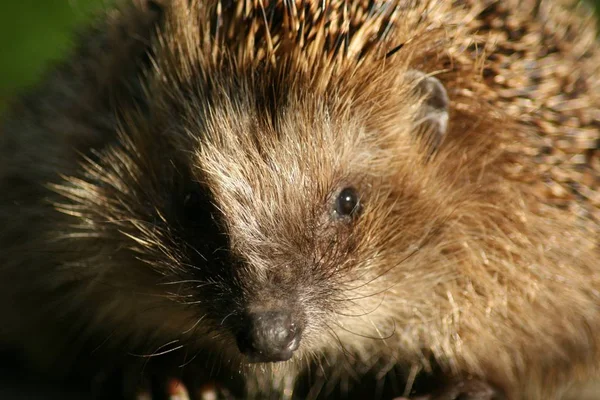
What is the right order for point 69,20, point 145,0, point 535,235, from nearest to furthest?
point 535,235, point 145,0, point 69,20

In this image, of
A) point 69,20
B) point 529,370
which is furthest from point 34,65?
point 529,370

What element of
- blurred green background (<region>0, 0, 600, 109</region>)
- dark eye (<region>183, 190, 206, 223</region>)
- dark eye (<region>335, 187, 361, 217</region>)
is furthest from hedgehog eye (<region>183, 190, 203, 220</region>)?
blurred green background (<region>0, 0, 600, 109</region>)

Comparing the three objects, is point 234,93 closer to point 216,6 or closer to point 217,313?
point 216,6

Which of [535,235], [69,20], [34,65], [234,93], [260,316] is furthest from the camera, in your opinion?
[69,20]

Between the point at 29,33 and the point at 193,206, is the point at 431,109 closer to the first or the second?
the point at 193,206

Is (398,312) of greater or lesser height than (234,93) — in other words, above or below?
below

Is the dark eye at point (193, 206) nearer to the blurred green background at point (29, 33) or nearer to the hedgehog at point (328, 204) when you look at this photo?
the hedgehog at point (328, 204)
